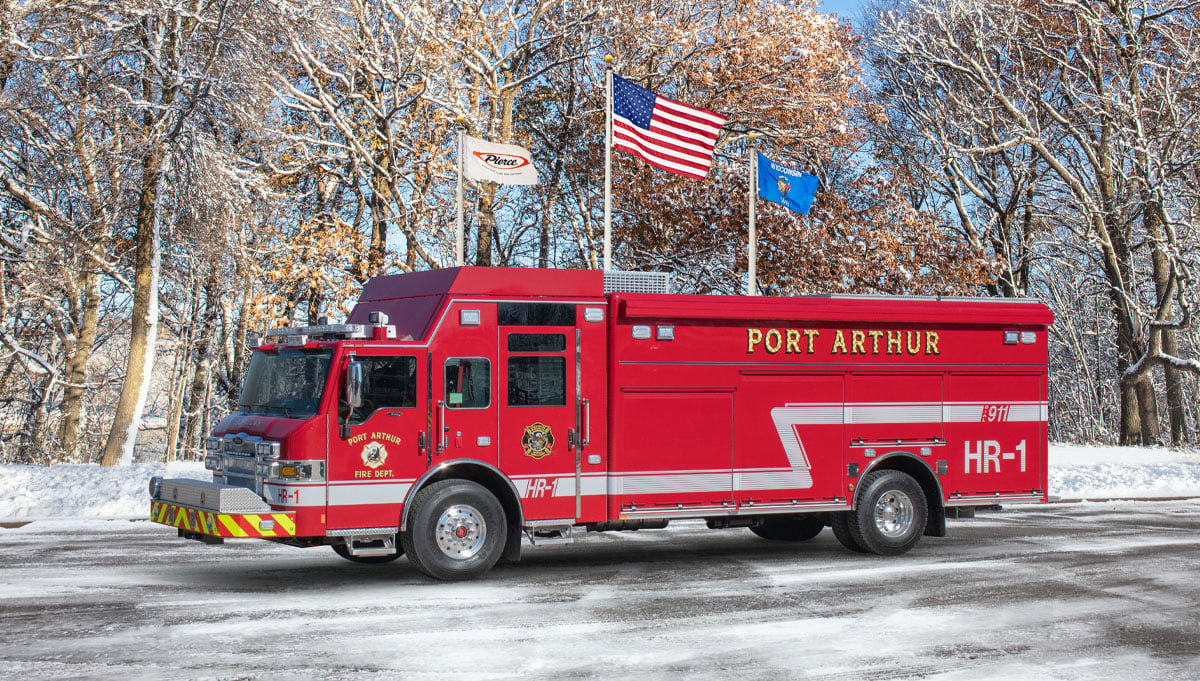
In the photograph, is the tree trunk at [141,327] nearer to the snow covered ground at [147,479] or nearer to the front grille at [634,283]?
the snow covered ground at [147,479]

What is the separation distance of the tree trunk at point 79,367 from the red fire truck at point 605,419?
17447 mm

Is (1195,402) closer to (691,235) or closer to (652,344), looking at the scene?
(691,235)

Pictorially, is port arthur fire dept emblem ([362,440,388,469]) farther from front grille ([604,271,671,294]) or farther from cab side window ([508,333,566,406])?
front grille ([604,271,671,294])

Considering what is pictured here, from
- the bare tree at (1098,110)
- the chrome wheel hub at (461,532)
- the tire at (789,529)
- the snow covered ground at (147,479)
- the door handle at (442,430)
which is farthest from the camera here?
the bare tree at (1098,110)

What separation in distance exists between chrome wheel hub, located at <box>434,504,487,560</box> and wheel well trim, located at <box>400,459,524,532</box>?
325 millimetres

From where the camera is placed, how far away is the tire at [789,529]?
564 inches

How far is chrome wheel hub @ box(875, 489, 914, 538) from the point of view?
1337 cm

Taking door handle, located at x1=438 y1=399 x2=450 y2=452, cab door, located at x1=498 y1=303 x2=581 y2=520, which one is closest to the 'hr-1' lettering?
cab door, located at x1=498 y1=303 x2=581 y2=520

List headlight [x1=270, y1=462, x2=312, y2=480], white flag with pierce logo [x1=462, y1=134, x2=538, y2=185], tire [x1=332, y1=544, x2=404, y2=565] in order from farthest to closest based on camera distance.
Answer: white flag with pierce logo [x1=462, y1=134, x2=538, y2=185] < tire [x1=332, y1=544, x2=404, y2=565] < headlight [x1=270, y1=462, x2=312, y2=480]

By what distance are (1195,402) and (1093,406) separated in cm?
670

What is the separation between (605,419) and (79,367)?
2096 centimetres

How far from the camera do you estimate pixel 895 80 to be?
124 feet

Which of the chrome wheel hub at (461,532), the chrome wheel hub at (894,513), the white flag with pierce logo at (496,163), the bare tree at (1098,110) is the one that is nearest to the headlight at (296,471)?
the chrome wheel hub at (461,532)

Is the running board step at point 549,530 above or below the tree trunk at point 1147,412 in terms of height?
below
